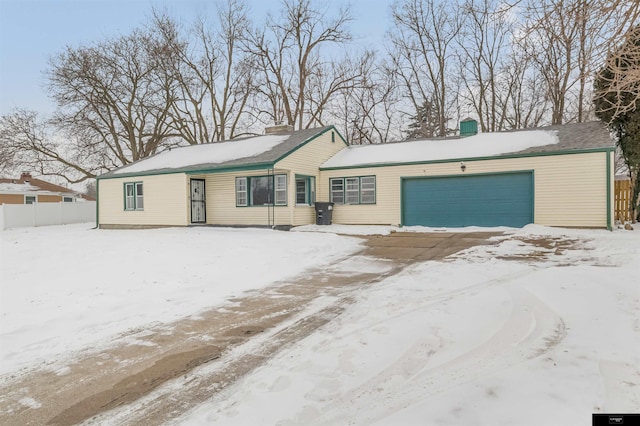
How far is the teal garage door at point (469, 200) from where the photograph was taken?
1400cm

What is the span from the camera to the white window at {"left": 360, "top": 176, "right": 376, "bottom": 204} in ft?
53.8

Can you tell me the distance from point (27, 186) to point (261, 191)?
27877mm

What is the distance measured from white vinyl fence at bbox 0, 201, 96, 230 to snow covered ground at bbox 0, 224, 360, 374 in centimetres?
1333

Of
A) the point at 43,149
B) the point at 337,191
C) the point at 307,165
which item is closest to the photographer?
the point at 307,165

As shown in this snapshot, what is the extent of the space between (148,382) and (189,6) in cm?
3158

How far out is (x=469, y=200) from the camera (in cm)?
1477

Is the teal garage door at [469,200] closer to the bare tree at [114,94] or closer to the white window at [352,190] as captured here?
the white window at [352,190]

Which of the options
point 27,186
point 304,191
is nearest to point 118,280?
point 304,191

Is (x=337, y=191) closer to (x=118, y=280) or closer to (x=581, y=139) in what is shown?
(x=581, y=139)

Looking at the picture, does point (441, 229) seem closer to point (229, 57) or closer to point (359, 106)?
point (359, 106)

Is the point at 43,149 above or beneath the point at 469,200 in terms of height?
above

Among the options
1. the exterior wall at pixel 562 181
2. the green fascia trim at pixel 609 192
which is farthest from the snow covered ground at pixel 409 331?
the exterior wall at pixel 562 181

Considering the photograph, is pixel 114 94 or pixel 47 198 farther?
pixel 47 198

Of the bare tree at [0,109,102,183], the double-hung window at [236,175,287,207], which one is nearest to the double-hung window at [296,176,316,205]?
the double-hung window at [236,175,287,207]
